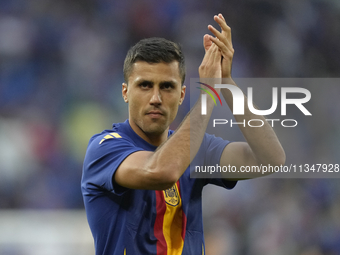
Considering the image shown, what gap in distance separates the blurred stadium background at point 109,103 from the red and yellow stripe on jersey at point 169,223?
9.43 ft

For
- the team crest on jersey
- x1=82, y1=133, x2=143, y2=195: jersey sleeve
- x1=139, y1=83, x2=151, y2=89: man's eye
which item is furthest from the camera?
x1=139, y1=83, x2=151, y2=89: man's eye

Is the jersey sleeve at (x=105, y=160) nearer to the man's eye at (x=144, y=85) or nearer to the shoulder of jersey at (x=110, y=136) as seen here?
the shoulder of jersey at (x=110, y=136)

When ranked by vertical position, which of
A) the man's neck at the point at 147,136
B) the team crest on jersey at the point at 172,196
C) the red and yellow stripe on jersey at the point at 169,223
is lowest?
the red and yellow stripe on jersey at the point at 169,223

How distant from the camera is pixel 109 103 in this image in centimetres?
593

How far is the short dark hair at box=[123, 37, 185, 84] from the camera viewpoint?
2410 mm

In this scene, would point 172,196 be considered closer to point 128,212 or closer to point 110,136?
point 128,212

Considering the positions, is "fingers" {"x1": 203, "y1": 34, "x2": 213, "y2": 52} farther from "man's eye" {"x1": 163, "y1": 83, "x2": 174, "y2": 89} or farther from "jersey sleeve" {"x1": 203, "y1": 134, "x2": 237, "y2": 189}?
"jersey sleeve" {"x1": 203, "y1": 134, "x2": 237, "y2": 189}

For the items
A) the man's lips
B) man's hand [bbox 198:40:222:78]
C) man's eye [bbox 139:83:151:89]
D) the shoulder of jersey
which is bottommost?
the shoulder of jersey

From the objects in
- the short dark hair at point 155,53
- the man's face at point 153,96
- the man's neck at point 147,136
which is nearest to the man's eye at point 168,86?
the man's face at point 153,96

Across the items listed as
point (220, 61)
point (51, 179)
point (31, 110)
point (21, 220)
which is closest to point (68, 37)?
point (31, 110)

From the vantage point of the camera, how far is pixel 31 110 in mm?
5707

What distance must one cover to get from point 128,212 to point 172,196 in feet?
1.04

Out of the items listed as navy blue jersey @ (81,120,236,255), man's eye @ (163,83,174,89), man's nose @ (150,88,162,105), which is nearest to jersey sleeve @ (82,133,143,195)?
navy blue jersey @ (81,120,236,255)

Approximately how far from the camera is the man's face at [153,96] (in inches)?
91.6
